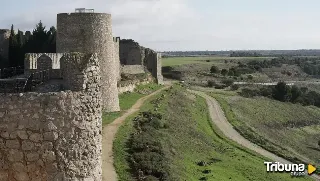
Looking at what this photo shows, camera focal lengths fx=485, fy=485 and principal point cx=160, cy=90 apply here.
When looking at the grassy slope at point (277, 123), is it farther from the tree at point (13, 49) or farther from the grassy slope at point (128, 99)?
the tree at point (13, 49)

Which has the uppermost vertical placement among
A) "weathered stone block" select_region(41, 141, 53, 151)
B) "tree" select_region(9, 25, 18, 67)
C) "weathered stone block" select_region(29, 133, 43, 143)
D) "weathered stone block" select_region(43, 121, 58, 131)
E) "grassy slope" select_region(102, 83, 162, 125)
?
"tree" select_region(9, 25, 18, 67)

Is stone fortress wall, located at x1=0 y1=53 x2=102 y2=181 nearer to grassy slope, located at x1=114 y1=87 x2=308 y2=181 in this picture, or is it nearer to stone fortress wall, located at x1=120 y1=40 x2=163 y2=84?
grassy slope, located at x1=114 y1=87 x2=308 y2=181

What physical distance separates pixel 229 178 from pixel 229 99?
3480 centimetres

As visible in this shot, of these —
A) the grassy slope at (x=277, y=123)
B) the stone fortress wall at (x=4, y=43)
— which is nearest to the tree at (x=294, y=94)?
the grassy slope at (x=277, y=123)

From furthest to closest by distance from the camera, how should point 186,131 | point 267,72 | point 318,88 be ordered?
point 267,72 < point 318,88 < point 186,131

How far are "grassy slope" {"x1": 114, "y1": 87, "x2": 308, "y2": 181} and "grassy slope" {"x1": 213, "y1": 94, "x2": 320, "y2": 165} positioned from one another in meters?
3.97

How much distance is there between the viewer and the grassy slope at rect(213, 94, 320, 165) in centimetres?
3762

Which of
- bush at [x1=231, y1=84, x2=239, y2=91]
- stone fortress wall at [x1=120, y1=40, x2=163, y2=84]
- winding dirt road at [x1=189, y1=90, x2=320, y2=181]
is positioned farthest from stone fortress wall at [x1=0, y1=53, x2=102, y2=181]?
bush at [x1=231, y1=84, x2=239, y2=91]

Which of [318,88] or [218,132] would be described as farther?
[318,88]

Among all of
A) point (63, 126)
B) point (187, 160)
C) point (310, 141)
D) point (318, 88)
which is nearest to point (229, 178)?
point (187, 160)

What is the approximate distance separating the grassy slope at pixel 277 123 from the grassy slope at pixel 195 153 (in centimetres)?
397

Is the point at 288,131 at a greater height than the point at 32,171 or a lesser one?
lesser

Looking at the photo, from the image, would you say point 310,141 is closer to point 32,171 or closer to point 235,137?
point 235,137

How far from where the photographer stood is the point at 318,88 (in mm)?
91312
